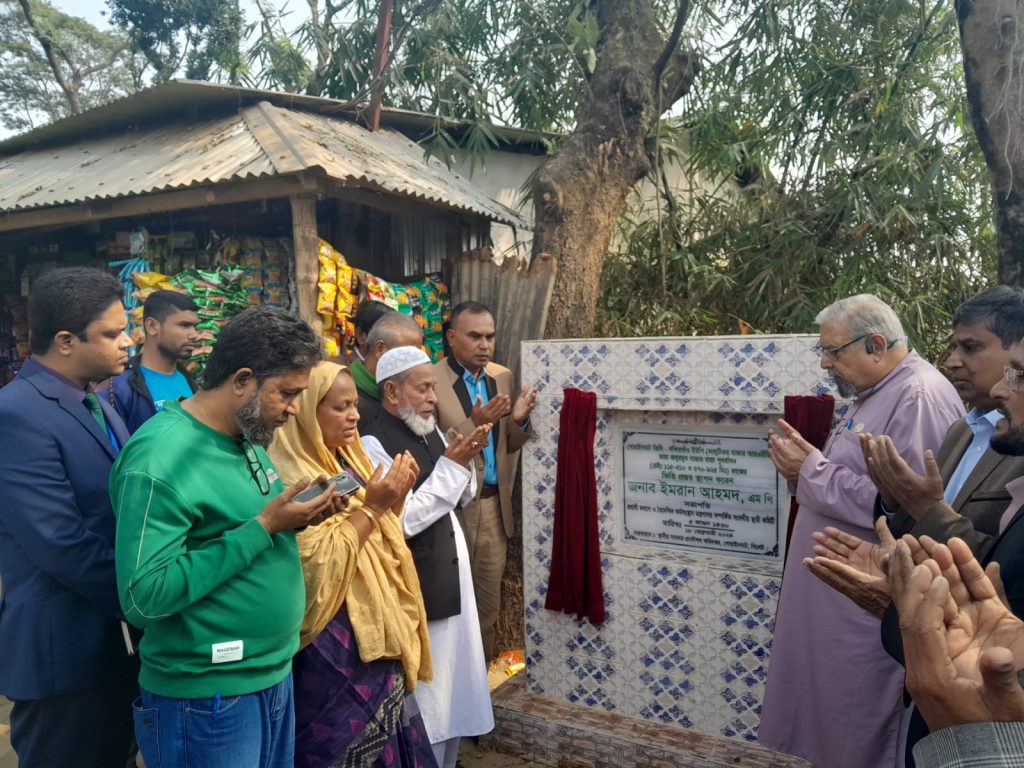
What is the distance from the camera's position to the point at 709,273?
22.7 ft

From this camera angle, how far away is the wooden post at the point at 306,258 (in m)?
5.12

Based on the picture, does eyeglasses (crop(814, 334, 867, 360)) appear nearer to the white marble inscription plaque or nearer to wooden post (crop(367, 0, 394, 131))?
the white marble inscription plaque

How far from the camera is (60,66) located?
58.9 ft

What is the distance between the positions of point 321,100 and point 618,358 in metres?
4.38

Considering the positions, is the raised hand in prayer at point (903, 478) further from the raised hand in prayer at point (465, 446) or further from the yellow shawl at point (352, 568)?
the yellow shawl at point (352, 568)

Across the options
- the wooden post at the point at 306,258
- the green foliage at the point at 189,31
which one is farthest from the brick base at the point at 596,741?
the green foliage at the point at 189,31

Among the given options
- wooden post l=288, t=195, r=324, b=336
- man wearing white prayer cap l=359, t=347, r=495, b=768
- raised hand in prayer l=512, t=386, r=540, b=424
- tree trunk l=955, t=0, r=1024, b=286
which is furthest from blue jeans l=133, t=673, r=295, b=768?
tree trunk l=955, t=0, r=1024, b=286

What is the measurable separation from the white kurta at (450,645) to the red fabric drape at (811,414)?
4.49 feet

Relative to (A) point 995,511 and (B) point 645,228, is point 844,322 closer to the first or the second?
(A) point 995,511

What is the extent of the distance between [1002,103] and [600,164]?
2.49m

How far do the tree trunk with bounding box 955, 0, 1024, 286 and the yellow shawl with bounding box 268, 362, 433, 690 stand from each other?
3352 millimetres

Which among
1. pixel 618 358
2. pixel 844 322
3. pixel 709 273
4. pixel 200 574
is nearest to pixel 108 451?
pixel 200 574

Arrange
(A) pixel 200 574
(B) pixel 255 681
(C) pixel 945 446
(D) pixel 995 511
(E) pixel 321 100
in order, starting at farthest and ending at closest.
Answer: (E) pixel 321 100, (C) pixel 945 446, (D) pixel 995 511, (B) pixel 255 681, (A) pixel 200 574

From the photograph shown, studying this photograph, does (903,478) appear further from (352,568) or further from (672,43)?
(672,43)
